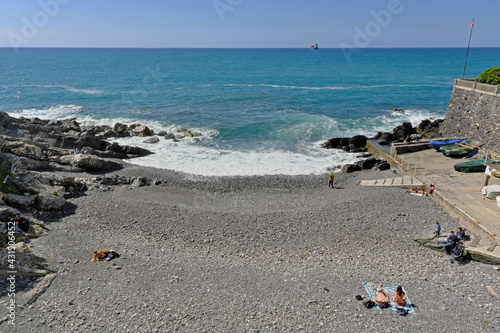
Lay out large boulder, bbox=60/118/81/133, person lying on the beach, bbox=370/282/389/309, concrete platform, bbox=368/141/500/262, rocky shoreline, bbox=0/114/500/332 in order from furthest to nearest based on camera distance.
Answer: large boulder, bbox=60/118/81/133 → concrete platform, bbox=368/141/500/262 → person lying on the beach, bbox=370/282/389/309 → rocky shoreline, bbox=0/114/500/332

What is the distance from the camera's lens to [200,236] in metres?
16.8

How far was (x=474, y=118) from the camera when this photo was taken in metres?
27.2

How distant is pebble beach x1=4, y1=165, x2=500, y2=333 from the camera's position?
11117 millimetres

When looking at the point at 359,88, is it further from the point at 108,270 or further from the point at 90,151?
the point at 108,270

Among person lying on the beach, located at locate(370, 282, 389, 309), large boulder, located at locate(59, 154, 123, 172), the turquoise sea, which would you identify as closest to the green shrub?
the turquoise sea

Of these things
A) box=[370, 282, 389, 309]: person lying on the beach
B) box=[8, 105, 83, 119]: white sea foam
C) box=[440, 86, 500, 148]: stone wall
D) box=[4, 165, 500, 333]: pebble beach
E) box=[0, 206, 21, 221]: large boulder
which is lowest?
box=[4, 165, 500, 333]: pebble beach

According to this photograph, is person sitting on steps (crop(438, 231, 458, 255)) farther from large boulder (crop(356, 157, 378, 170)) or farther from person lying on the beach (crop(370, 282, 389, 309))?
large boulder (crop(356, 157, 378, 170))

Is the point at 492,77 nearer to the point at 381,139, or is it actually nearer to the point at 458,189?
the point at 381,139

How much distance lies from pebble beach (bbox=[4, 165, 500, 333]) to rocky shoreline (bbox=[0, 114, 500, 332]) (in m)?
0.06

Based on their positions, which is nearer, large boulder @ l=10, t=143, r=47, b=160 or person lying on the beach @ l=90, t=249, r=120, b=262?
person lying on the beach @ l=90, t=249, r=120, b=262

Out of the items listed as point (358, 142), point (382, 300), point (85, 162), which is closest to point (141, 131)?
point (85, 162)

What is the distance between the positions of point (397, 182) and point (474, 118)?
1215 centimetres

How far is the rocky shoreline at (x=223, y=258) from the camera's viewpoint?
1124 cm

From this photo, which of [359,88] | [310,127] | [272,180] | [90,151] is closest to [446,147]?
[272,180]
